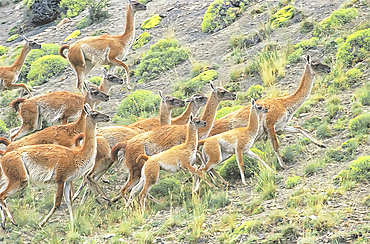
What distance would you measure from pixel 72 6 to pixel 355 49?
54.2ft

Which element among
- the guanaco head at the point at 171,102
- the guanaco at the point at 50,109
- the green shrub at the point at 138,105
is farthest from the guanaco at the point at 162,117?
the green shrub at the point at 138,105

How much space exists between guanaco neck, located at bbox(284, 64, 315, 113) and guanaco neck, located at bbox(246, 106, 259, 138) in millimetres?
Result: 1012

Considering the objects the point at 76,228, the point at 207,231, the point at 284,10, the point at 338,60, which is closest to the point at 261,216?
the point at 207,231

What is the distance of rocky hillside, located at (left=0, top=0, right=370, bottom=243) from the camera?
8719 millimetres

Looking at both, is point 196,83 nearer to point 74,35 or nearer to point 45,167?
point 45,167

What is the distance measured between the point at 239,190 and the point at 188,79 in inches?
281

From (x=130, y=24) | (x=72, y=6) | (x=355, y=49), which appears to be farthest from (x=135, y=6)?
(x=72, y=6)

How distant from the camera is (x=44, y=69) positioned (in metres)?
19.7

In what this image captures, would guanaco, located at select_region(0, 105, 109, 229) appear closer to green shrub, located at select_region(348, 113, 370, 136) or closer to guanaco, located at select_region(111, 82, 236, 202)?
guanaco, located at select_region(111, 82, 236, 202)

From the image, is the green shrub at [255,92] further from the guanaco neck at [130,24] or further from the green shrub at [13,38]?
the green shrub at [13,38]

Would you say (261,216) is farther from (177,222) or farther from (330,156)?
(330,156)

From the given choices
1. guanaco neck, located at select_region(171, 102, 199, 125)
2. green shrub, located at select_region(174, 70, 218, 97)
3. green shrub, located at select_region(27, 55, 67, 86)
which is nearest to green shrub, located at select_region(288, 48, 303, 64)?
green shrub, located at select_region(174, 70, 218, 97)

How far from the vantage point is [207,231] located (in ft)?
28.8

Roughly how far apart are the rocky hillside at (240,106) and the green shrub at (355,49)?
31 mm
